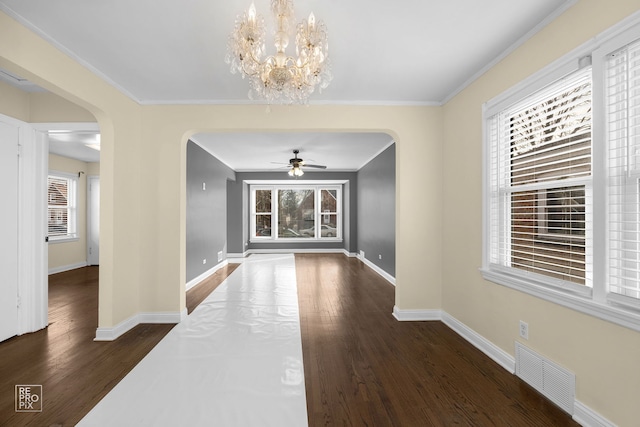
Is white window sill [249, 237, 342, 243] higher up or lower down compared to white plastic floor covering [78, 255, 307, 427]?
higher up

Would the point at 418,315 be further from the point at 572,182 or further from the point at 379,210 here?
the point at 379,210

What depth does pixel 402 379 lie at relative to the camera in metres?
2.33

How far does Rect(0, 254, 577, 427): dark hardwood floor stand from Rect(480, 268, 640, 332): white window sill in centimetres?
69

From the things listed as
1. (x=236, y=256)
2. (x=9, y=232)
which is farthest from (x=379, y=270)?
(x=9, y=232)

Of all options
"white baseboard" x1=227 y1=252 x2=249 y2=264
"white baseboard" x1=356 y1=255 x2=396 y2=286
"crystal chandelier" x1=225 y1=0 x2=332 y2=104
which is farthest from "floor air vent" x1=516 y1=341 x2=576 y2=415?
"white baseboard" x1=227 y1=252 x2=249 y2=264

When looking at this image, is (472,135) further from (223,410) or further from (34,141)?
(34,141)

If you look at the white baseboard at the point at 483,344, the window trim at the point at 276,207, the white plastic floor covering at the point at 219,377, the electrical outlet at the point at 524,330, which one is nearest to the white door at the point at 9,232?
the white plastic floor covering at the point at 219,377

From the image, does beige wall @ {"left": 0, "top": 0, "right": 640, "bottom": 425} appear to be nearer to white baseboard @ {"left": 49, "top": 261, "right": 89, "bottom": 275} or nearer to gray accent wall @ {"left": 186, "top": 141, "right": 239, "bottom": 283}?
gray accent wall @ {"left": 186, "top": 141, "right": 239, "bottom": 283}

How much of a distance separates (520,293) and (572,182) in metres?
0.91

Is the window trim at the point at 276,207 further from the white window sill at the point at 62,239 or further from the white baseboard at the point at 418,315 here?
the white baseboard at the point at 418,315

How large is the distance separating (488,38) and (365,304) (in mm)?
3300

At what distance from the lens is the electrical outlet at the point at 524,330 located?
2.28 meters

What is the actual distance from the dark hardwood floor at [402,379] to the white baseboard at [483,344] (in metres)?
0.05

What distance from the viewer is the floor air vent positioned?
1929 millimetres
